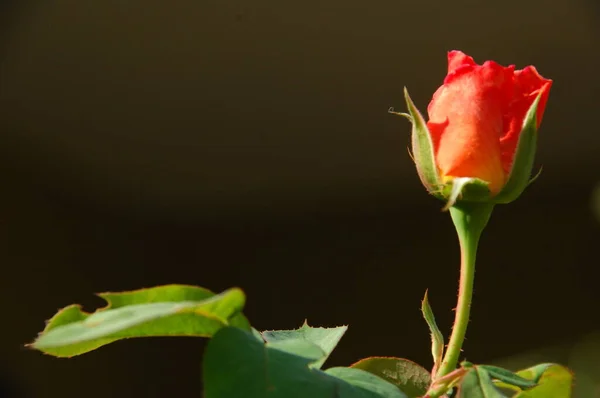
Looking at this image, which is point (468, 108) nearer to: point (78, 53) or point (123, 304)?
point (123, 304)

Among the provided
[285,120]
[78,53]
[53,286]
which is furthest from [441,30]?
[53,286]

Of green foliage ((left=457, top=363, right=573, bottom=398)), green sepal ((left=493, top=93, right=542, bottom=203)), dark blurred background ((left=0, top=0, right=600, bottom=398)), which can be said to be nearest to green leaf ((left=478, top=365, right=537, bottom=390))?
green foliage ((left=457, top=363, right=573, bottom=398))

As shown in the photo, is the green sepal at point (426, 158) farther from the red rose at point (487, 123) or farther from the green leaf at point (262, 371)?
the green leaf at point (262, 371)

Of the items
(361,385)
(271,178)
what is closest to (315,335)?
(361,385)

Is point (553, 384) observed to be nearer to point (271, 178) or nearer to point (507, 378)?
point (507, 378)

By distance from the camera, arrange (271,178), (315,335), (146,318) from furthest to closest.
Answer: (271,178) < (315,335) < (146,318)

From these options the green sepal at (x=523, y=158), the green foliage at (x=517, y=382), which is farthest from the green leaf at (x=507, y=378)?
the green sepal at (x=523, y=158)
